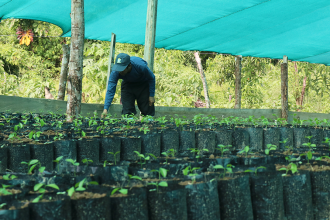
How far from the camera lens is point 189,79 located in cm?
1053


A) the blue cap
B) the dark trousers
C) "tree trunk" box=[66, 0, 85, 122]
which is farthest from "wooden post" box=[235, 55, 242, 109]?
"tree trunk" box=[66, 0, 85, 122]

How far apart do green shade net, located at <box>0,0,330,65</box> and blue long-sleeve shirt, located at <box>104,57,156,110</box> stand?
1035mm

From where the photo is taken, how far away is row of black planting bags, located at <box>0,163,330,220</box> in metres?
1.01

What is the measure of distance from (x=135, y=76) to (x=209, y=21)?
163cm

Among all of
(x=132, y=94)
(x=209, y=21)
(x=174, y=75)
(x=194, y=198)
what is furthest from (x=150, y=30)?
(x=174, y=75)

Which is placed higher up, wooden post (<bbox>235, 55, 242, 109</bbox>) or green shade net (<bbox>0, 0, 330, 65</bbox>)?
green shade net (<bbox>0, 0, 330, 65</bbox>)

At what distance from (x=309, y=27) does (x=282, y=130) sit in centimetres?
311

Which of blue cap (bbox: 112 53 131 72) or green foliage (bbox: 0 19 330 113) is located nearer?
blue cap (bbox: 112 53 131 72)

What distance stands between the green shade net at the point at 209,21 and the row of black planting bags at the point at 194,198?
11.8 ft

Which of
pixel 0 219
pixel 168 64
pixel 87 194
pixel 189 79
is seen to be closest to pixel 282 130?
pixel 87 194

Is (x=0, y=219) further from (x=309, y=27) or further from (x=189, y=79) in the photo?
(x=189, y=79)

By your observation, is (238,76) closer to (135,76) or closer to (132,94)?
(132,94)

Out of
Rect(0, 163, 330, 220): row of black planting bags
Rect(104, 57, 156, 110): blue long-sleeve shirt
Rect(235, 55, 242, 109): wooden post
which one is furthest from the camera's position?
Rect(235, 55, 242, 109): wooden post

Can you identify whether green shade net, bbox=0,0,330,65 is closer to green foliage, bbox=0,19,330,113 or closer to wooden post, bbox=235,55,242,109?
wooden post, bbox=235,55,242,109
